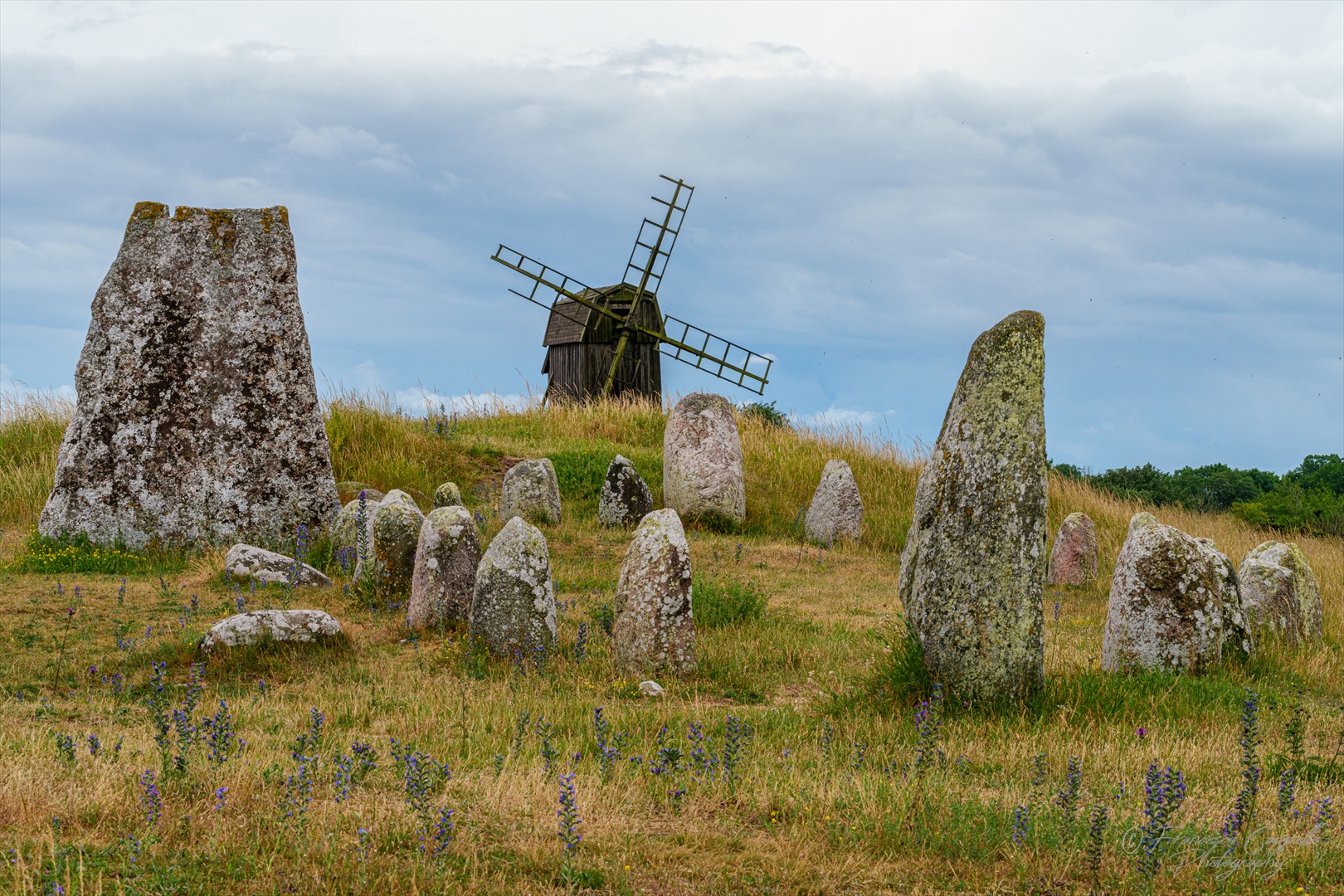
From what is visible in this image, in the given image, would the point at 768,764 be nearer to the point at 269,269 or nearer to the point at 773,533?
the point at 269,269

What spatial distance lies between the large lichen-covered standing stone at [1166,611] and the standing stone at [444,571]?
6.20 m

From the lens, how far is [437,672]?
982 cm

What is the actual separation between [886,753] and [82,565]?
1165cm

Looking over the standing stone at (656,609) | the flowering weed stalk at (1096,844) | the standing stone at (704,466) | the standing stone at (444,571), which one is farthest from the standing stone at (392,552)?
the flowering weed stalk at (1096,844)

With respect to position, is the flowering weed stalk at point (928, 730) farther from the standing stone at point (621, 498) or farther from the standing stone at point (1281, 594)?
the standing stone at point (621, 498)

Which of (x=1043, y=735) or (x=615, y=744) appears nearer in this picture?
(x=615, y=744)

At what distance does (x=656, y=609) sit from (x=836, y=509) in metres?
10.5

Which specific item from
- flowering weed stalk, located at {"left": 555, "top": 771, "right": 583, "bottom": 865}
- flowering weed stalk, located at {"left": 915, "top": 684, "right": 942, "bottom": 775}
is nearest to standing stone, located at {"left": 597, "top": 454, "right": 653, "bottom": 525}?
flowering weed stalk, located at {"left": 915, "top": 684, "right": 942, "bottom": 775}

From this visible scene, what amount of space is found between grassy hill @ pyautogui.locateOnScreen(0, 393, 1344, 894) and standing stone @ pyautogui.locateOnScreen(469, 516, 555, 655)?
30 cm

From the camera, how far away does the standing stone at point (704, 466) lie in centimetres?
2019

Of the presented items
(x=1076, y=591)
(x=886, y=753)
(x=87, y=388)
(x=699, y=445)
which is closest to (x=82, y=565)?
(x=87, y=388)

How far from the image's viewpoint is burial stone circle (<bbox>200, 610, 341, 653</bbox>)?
975 centimetres

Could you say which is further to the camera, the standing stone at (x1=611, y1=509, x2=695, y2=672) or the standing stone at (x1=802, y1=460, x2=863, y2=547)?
the standing stone at (x1=802, y1=460, x2=863, y2=547)

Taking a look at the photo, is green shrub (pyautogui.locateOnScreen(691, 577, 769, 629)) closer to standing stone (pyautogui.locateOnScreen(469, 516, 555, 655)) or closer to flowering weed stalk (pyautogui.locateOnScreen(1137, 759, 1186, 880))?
standing stone (pyautogui.locateOnScreen(469, 516, 555, 655))
